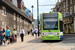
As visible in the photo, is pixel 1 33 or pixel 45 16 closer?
pixel 1 33

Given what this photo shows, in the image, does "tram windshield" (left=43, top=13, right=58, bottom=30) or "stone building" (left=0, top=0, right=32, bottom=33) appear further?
"stone building" (left=0, top=0, right=32, bottom=33)

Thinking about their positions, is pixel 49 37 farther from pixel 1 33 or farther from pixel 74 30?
pixel 74 30

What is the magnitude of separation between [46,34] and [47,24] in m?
1.10

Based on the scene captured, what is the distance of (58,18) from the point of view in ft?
49.2

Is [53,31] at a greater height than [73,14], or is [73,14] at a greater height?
[73,14]

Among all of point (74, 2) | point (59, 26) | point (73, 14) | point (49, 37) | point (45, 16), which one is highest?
point (74, 2)

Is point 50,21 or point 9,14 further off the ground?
point 9,14

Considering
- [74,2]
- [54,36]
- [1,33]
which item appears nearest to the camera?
[1,33]

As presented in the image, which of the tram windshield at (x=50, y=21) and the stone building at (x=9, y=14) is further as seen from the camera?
the stone building at (x=9, y=14)

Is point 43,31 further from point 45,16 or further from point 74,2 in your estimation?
point 74,2

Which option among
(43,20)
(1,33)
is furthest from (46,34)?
(1,33)

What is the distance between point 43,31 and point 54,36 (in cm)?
127

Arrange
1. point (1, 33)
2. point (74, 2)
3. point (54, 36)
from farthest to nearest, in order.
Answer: point (74, 2) < point (54, 36) < point (1, 33)

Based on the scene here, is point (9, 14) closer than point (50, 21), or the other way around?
point (50, 21)
